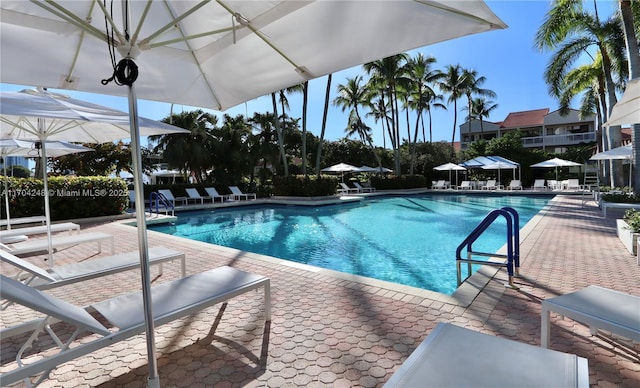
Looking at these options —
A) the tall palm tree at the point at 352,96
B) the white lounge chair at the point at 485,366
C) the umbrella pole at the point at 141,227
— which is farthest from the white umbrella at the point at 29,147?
the tall palm tree at the point at 352,96

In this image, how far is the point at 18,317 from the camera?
147 inches

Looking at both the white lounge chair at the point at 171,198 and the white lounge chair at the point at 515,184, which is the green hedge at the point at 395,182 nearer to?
the white lounge chair at the point at 515,184

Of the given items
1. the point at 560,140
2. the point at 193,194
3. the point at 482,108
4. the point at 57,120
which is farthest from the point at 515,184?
the point at 57,120

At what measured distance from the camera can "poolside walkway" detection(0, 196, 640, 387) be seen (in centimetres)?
257

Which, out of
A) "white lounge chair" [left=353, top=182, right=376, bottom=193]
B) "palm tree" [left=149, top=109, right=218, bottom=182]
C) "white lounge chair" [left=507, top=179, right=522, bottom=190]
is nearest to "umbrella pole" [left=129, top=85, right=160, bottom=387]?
"palm tree" [left=149, top=109, right=218, bottom=182]

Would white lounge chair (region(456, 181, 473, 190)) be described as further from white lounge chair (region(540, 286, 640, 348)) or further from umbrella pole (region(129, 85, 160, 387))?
umbrella pole (region(129, 85, 160, 387))

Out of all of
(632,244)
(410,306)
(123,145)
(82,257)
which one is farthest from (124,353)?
(123,145)

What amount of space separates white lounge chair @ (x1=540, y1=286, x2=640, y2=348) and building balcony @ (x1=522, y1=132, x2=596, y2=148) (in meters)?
42.6

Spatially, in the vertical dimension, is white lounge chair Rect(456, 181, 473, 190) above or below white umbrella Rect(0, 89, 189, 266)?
below

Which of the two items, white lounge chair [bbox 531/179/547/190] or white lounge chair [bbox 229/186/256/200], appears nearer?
white lounge chair [bbox 229/186/256/200]

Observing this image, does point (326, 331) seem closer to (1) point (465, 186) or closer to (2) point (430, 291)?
(2) point (430, 291)

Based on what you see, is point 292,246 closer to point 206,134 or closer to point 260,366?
point 260,366

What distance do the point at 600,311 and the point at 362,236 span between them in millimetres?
7411

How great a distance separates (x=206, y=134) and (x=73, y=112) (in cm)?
1997
